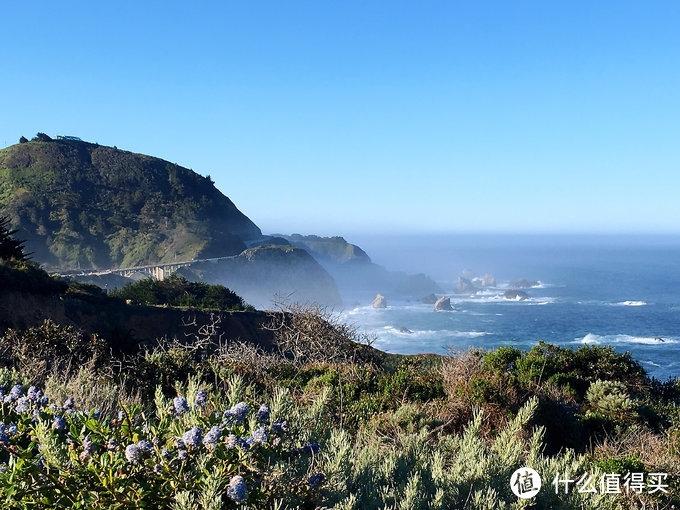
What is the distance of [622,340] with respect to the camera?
65.1 metres

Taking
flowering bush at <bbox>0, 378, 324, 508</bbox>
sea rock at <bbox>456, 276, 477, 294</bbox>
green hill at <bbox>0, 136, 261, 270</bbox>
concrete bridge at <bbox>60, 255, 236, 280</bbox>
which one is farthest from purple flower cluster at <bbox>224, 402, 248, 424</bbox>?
A: sea rock at <bbox>456, 276, 477, 294</bbox>

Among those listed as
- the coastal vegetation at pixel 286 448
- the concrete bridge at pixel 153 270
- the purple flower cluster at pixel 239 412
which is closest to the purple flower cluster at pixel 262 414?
the coastal vegetation at pixel 286 448

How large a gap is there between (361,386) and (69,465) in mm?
6641

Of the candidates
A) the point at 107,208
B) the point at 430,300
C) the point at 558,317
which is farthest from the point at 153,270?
the point at 558,317

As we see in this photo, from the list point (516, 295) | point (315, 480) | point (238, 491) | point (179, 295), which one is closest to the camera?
point (238, 491)

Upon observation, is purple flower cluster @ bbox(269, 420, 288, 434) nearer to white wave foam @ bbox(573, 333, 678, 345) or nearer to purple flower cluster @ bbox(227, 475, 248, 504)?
purple flower cluster @ bbox(227, 475, 248, 504)

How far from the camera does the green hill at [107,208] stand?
97.0 meters

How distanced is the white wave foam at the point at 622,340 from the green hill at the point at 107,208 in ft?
234

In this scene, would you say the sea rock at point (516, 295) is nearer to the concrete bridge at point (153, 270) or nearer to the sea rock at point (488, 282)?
the sea rock at point (488, 282)

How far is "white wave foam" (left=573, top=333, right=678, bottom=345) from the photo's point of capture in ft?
208

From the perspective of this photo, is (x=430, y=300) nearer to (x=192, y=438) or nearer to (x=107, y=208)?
(x=107, y=208)

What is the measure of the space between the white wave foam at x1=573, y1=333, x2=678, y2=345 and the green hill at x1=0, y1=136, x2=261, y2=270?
7141cm

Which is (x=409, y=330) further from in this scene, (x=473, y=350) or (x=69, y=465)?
(x=69, y=465)

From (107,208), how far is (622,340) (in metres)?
97.7
